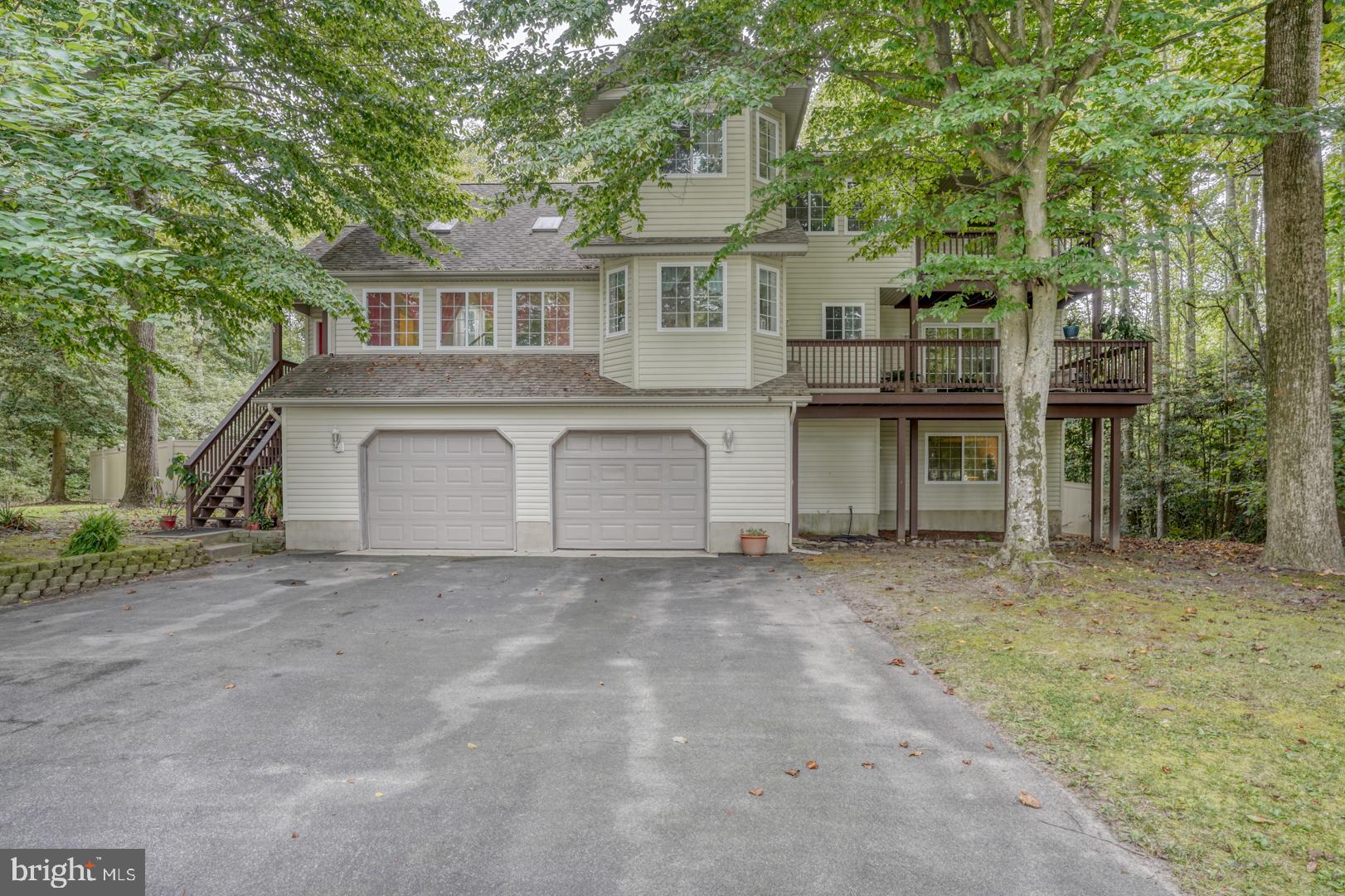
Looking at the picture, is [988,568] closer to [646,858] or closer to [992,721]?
[992,721]

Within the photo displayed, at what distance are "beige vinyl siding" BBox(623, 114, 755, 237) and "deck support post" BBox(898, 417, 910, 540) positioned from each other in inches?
208

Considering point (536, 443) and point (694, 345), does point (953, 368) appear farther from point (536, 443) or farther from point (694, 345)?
point (536, 443)

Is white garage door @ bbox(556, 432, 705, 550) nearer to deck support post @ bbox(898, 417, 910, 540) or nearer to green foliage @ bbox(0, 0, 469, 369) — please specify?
deck support post @ bbox(898, 417, 910, 540)

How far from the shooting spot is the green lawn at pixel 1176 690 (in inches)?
113

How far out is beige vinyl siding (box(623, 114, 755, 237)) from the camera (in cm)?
1170

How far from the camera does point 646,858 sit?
2.77 meters

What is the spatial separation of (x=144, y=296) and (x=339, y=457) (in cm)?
394

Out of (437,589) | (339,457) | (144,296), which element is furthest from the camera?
(339,457)

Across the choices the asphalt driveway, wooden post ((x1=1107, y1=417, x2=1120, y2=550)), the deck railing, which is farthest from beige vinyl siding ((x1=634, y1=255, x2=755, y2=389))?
wooden post ((x1=1107, y1=417, x2=1120, y2=550))

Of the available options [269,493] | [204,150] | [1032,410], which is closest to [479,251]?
[204,150]

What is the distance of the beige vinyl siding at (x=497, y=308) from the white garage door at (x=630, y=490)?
2394mm

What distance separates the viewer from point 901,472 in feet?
43.5

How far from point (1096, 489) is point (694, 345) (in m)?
8.64

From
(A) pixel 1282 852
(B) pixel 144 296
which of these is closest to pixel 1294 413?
(A) pixel 1282 852
